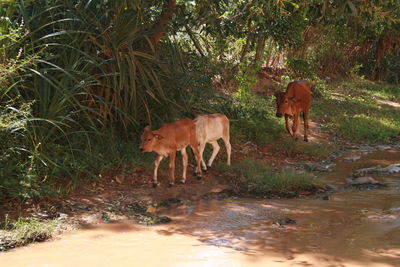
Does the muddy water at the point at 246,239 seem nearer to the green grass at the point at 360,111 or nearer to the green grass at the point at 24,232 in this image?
the green grass at the point at 24,232

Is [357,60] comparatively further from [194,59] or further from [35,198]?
[35,198]

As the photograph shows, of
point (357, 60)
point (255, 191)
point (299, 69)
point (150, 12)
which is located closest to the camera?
point (255, 191)

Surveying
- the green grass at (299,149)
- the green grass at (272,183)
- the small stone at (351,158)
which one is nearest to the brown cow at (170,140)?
the green grass at (272,183)

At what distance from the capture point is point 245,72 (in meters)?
13.3

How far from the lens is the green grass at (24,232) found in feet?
19.4

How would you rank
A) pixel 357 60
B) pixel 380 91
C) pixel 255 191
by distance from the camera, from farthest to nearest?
pixel 357 60 < pixel 380 91 < pixel 255 191

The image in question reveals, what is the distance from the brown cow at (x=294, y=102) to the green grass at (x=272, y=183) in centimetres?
363

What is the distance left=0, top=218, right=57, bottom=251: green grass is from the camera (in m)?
5.91

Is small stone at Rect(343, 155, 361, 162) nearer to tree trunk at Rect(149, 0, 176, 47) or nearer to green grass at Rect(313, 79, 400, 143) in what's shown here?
green grass at Rect(313, 79, 400, 143)

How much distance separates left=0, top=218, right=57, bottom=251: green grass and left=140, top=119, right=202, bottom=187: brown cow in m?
2.08

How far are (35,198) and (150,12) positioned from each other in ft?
12.7

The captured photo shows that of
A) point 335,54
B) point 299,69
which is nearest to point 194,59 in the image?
point 299,69

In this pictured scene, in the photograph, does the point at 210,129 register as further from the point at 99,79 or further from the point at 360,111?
the point at 360,111

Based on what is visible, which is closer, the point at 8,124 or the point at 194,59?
the point at 8,124
